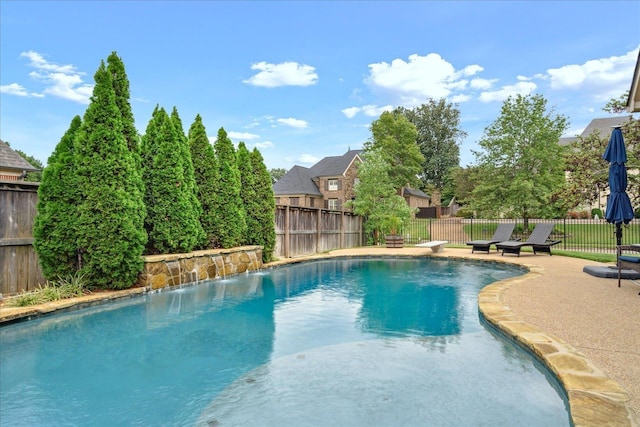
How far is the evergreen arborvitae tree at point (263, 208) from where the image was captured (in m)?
11.4

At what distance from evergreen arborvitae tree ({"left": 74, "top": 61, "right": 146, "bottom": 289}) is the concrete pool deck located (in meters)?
0.54

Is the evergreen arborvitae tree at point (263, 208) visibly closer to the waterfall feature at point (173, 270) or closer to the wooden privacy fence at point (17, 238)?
Answer: the waterfall feature at point (173, 270)

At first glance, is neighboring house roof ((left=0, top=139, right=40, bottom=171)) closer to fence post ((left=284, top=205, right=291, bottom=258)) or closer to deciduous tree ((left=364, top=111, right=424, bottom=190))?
fence post ((left=284, top=205, right=291, bottom=258))

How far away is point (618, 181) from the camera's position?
7.26 metres

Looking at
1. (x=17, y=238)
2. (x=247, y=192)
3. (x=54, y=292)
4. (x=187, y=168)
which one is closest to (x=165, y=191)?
(x=187, y=168)

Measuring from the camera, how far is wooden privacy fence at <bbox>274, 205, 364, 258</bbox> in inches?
520

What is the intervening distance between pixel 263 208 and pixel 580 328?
29.1 feet

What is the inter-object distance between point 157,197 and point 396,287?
5610mm

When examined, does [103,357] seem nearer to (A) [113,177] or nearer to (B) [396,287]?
(A) [113,177]

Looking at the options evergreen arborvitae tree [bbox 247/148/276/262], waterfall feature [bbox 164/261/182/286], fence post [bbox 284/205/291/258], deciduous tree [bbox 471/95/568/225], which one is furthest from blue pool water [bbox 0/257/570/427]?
deciduous tree [bbox 471/95/568/225]

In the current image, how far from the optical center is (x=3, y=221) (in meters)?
6.08

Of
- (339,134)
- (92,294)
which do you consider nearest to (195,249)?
(92,294)

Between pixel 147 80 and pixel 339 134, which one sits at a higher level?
pixel 339 134

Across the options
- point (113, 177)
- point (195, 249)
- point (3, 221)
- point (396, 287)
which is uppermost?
point (113, 177)
